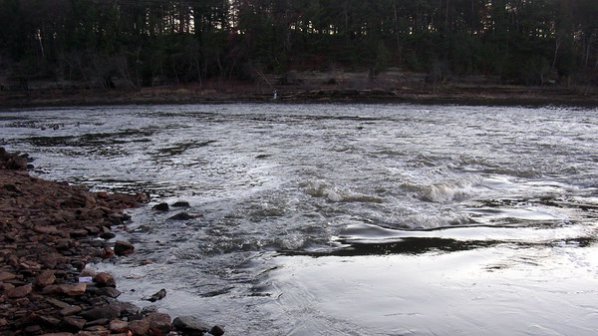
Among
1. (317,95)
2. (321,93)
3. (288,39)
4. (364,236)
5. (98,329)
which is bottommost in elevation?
(364,236)

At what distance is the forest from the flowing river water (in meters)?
54.2

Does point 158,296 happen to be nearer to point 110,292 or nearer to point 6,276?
point 110,292

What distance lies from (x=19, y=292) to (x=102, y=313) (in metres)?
1.11

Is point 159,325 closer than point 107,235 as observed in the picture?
Yes

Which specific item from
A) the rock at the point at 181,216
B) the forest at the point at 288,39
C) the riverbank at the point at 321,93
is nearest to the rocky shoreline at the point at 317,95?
the riverbank at the point at 321,93

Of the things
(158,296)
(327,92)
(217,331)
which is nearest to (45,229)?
(158,296)

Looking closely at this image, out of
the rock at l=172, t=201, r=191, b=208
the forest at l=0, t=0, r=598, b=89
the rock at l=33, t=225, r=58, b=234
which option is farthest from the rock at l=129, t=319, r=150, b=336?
the forest at l=0, t=0, r=598, b=89

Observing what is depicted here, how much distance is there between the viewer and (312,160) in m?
16.9

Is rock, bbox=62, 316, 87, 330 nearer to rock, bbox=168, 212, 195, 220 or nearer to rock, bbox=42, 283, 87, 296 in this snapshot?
rock, bbox=42, 283, 87, 296

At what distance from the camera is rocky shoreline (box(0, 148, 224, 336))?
16.8 feet

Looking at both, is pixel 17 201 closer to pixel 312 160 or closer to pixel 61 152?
pixel 312 160

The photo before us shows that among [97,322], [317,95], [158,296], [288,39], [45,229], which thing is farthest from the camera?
[288,39]

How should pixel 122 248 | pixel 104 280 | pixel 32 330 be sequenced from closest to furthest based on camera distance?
pixel 32 330 → pixel 104 280 → pixel 122 248

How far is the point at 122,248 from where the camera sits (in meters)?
7.73
